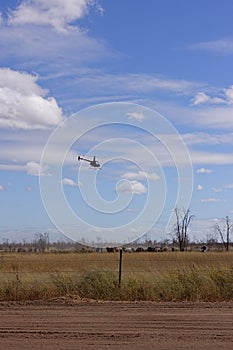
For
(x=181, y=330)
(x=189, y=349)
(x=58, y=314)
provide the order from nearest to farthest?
(x=189, y=349) < (x=181, y=330) < (x=58, y=314)

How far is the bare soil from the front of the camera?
13246mm

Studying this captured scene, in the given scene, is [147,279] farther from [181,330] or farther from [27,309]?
[181,330]

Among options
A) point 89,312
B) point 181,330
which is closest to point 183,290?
point 89,312

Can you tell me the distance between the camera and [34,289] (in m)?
21.5

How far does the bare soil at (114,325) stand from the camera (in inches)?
522

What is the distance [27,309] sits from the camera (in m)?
18.7

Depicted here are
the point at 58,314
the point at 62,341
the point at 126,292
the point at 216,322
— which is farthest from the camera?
the point at 126,292

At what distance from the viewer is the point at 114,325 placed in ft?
50.8

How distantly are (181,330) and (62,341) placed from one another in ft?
9.01

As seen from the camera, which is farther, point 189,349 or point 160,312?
point 160,312

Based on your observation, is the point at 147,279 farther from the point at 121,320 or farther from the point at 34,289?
the point at 121,320

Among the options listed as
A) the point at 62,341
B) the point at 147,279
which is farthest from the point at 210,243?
the point at 62,341

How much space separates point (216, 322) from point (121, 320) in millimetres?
2207

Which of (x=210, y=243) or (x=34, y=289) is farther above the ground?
(x=210, y=243)
